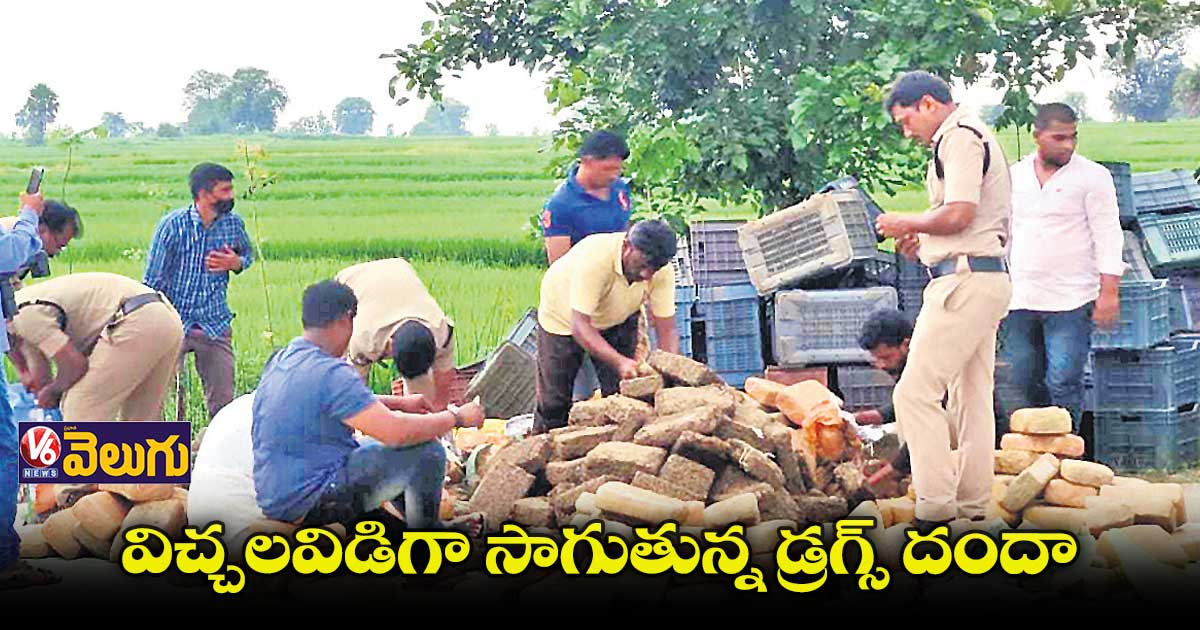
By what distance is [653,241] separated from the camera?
545 cm

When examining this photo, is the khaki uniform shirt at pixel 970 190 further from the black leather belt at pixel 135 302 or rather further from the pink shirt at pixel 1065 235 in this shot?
the black leather belt at pixel 135 302

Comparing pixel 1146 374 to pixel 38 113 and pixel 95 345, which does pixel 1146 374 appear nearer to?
pixel 95 345

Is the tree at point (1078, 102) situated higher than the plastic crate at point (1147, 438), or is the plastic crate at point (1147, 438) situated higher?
the tree at point (1078, 102)

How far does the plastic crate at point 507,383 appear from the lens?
615 cm

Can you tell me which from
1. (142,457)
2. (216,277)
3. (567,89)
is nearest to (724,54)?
(567,89)

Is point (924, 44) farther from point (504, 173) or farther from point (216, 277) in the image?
point (216, 277)

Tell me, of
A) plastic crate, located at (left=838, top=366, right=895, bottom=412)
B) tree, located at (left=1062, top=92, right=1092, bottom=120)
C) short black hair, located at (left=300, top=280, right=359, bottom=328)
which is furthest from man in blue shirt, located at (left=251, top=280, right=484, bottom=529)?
tree, located at (left=1062, top=92, right=1092, bottom=120)

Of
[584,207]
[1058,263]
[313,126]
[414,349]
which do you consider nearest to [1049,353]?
[1058,263]

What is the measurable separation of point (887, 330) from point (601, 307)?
3.05 feet

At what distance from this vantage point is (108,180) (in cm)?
571

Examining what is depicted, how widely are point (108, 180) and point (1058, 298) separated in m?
3.17

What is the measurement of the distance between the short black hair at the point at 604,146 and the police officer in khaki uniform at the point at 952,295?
2.92ft

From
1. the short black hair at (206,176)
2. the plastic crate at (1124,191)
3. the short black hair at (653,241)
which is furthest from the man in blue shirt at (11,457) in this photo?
the plastic crate at (1124,191)

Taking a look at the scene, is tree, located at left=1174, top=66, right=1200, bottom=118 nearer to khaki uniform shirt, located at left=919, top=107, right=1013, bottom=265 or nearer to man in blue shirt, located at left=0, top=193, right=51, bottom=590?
khaki uniform shirt, located at left=919, top=107, right=1013, bottom=265
